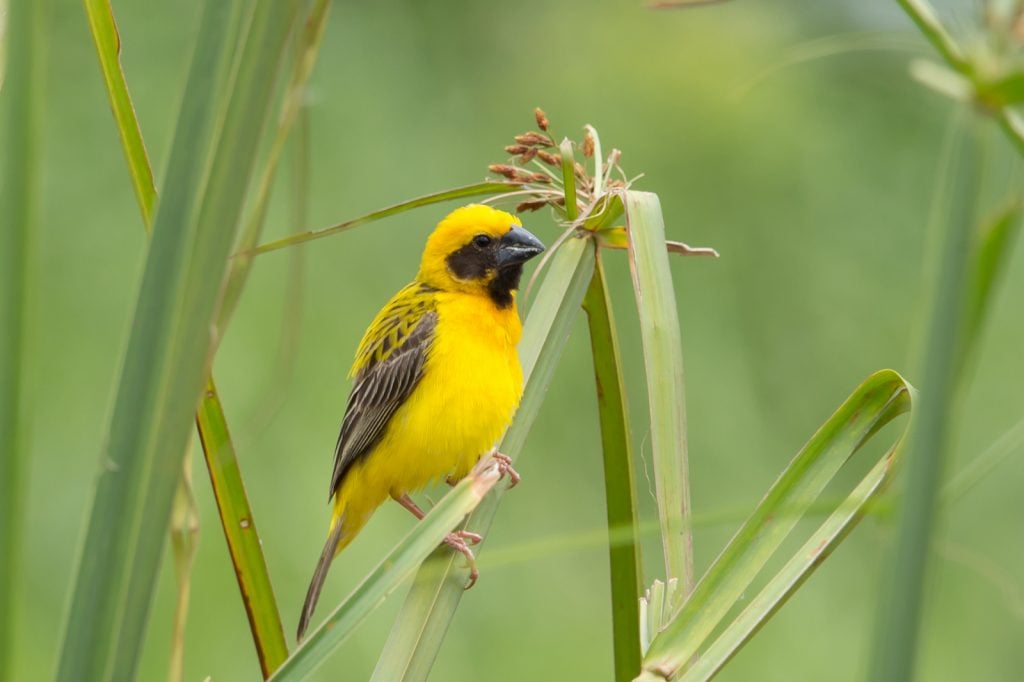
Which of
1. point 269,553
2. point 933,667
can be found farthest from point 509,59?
point 933,667

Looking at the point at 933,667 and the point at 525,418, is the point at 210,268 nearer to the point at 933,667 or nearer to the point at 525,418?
the point at 525,418

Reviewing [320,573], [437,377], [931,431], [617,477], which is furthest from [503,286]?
[931,431]

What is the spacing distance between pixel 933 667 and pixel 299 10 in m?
5.94

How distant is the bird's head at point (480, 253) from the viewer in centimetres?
295

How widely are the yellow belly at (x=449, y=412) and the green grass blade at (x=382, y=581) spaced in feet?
4.10

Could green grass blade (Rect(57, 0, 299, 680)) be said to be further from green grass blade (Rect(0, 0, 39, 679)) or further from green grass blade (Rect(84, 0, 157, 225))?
green grass blade (Rect(84, 0, 157, 225))

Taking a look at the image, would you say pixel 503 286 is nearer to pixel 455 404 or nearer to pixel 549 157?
pixel 455 404

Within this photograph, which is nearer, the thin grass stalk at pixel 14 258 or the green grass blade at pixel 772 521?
the thin grass stalk at pixel 14 258

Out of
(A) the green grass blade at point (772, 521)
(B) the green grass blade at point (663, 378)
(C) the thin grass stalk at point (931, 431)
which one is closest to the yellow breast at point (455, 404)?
(B) the green grass blade at point (663, 378)

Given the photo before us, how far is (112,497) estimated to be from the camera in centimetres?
91

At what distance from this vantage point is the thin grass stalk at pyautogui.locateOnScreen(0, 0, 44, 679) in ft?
2.89

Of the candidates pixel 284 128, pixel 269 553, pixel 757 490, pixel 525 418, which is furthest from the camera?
pixel 757 490

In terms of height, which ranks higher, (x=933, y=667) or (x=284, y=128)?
(x=284, y=128)

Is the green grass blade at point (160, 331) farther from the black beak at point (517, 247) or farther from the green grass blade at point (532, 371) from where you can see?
the black beak at point (517, 247)
